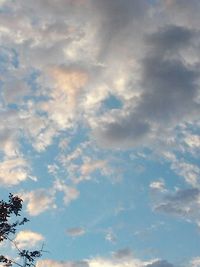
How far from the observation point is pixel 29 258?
42.0m

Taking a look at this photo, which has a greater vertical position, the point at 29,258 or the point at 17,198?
the point at 17,198

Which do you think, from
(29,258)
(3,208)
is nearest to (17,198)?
(3,208)

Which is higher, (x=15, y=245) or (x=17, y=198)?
(x=17, y=198)

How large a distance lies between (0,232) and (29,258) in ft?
8.83

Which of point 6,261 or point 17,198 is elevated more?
point 17,198

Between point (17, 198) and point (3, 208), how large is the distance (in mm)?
1171

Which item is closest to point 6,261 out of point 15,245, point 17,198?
point 15,245

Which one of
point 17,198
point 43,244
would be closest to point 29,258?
point 43,244

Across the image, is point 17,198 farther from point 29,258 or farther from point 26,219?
point 29,258

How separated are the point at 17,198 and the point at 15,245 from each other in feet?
10.7

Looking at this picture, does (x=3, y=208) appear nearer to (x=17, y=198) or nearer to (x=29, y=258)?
(x=17, y=198)

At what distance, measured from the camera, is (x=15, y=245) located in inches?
1613

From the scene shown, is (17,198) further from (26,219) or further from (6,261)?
(6,261)

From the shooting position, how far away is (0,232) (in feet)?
137
